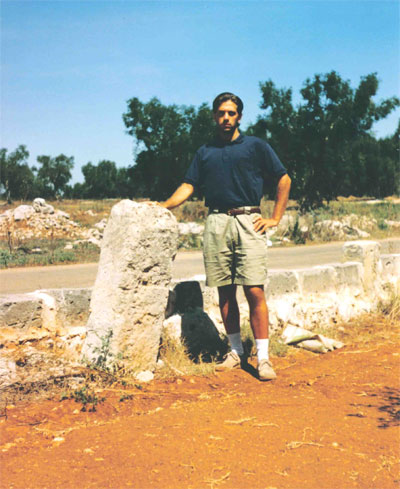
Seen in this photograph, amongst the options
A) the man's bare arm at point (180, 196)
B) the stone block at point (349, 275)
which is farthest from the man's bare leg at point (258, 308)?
the stone block at point (349, 275)

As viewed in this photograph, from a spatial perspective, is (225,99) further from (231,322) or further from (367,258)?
(367,258)

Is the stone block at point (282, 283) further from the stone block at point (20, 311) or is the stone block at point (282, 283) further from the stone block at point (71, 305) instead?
the stone block at point (20, 311)

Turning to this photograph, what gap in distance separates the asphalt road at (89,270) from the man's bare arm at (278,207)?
3.94m

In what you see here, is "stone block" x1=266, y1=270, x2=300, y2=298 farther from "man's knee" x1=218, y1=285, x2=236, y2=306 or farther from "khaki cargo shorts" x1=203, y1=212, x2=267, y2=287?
"khaki cargo shorts" x1=203, y1=212, x2=267, y2=287

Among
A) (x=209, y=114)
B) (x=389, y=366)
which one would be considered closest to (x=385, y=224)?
(x=389, y=366)

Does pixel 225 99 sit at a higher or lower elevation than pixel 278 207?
higher

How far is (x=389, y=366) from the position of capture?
4457 millimetres

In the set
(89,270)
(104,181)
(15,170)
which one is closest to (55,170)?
(15,170)

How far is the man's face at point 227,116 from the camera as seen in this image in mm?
4113

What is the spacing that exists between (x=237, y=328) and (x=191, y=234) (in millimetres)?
13244

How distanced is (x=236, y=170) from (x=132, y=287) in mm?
1218

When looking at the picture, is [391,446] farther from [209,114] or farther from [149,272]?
[209,114]

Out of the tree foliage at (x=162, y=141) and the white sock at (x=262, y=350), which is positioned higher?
the tree foliage at (x=162, y=141)

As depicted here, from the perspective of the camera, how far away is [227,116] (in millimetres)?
4117
